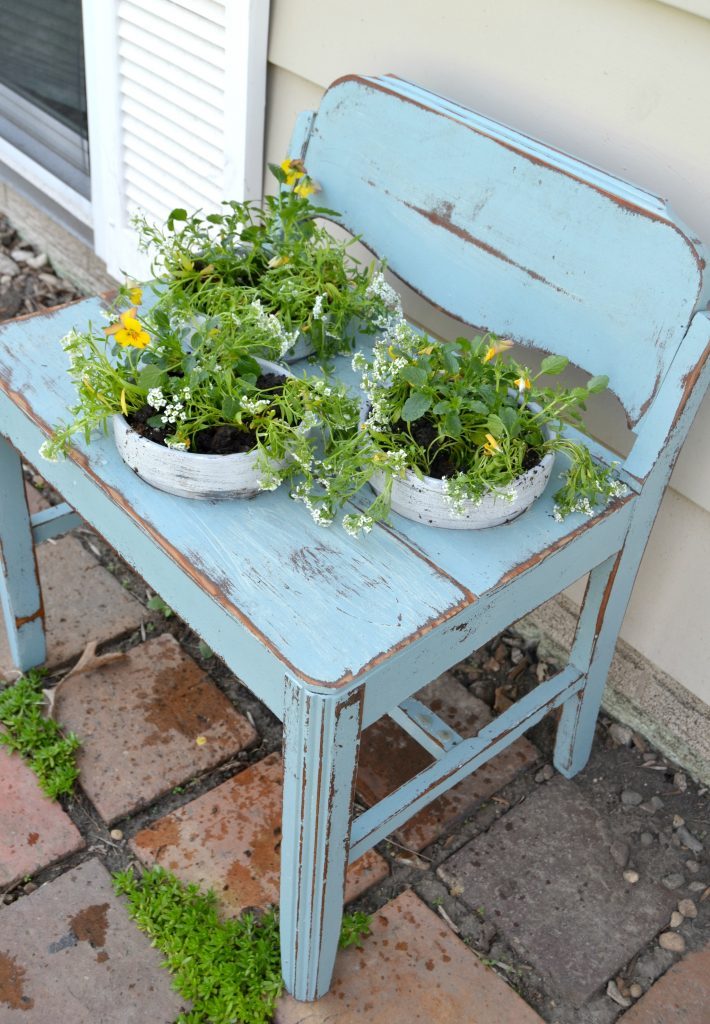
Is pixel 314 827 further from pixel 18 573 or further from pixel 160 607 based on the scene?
pixel 160 607

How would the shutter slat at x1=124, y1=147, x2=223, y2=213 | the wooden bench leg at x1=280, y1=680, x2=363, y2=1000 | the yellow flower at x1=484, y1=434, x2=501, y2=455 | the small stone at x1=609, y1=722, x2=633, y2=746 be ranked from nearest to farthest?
the wooden bench leg at x1=280, y1=680, x2=363, y2=1000 < the yellow flower at x1=484, y1=434, x2=501, y2=455 < the small stone at x1=609, y1=722, x2=633, y2=746 < the shutter slat at x1=124, y1=147, x2=223, y2=213

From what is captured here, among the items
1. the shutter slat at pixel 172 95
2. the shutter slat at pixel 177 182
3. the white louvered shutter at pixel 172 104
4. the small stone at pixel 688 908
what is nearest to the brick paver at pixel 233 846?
the small stone at pixel 688 908

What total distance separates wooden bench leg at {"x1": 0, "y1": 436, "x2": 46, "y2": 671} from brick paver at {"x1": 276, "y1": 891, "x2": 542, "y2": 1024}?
3.03ft

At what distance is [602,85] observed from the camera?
1.66 metres

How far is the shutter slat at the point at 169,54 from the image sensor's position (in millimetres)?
2348

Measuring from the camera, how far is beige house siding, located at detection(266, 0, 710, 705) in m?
1.58

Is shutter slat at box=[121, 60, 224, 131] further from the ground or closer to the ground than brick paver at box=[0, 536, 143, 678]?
further from the ground

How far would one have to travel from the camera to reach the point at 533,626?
7.68ft

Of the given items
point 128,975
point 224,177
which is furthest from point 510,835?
point 224,177

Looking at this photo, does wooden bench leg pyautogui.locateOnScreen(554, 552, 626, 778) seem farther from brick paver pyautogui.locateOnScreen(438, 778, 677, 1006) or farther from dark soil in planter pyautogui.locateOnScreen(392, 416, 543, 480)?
dark soil in planter pyautogui.locateOnScreen(392, 416, 543, 480)

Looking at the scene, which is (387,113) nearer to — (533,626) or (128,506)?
(128,506)

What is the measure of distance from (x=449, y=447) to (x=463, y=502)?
0.09 m

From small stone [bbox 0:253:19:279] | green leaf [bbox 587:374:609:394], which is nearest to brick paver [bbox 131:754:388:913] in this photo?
green leaf [bbox 587:374:609:394]

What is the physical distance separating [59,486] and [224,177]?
115 centimetres
